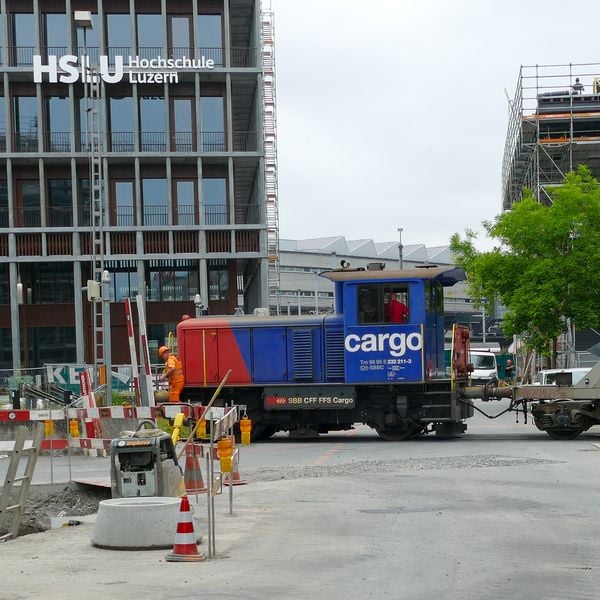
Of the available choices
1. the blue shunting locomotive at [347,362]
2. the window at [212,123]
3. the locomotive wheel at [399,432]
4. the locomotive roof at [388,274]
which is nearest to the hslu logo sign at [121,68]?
the window at [212,123]

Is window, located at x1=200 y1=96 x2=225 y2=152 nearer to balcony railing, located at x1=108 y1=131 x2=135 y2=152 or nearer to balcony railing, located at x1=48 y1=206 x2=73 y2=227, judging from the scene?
balcony railing, located at x1=108 y1=131 x2=135 y2=152

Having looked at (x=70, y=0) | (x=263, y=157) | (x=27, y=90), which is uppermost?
(x=70, y=0)

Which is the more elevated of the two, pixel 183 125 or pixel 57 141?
pixel 183 125

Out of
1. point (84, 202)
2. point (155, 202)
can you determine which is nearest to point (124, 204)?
point (155, 202)

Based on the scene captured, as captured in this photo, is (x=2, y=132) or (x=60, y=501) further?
(x=2, y=132)

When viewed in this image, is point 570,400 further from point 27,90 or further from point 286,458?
point 27,90

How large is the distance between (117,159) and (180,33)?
279 inches

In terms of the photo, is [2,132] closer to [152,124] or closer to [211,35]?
[152,124]

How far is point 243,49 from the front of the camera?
53.3 metres

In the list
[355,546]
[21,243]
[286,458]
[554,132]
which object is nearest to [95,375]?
[286,458]

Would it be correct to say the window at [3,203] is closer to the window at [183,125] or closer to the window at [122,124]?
the window at [122,124]

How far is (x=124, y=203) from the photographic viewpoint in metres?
52.4

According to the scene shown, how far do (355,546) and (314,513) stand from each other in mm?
2369

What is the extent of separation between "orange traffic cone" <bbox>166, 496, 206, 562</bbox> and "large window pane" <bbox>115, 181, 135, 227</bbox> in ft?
142
